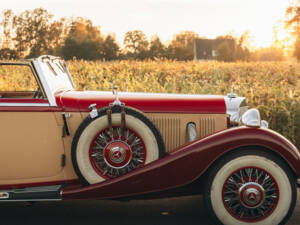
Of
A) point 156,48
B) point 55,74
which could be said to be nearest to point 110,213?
point 55,74

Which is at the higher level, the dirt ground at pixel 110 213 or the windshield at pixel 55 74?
the windshield at pixel 55 74

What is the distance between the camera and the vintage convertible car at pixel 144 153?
3.04 metres

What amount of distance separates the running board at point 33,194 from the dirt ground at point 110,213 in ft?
0.99

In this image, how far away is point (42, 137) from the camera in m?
3.38

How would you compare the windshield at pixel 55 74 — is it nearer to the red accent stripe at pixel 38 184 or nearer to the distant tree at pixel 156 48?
the red accent stripe at pixel 38 184

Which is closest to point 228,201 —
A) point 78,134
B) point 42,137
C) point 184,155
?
point 184,155

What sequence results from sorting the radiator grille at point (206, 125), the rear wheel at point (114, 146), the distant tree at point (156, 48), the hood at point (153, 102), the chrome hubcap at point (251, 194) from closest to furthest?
the chrome hubcap at point (251, 194) < the rear wheel at point (114, 146) < the hood at point (153, 102) < the radiator grille at point (206, 125) < the distant tree at point (156, 48)

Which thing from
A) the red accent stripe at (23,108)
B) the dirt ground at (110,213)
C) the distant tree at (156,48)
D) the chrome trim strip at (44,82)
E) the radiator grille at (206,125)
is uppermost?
the distant tree at (156,48)

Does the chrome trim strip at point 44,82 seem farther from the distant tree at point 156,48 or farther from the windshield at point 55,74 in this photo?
the distant tree at point 156,48

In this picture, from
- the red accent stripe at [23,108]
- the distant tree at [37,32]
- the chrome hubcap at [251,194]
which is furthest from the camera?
the distant tree at [37,32]

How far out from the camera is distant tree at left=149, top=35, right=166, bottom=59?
16.9 metres

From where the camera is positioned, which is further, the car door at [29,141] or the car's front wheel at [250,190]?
the car door at [29,141]

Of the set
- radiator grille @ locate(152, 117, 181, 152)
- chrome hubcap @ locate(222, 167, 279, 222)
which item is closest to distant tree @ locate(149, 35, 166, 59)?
radiator grille @ locate(152, 117, 181, 152)

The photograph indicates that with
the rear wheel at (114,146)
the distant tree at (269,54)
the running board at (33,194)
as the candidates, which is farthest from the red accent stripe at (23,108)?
the distant tree at (269,54)
